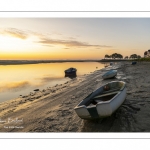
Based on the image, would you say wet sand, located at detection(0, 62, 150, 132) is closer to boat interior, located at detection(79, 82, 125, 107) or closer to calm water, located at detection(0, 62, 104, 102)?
boat interior, located at detection(79, 82, 125, 107)

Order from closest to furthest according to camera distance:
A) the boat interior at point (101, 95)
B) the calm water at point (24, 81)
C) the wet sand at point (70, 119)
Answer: the wet sand at point (70, 119) → the boat interior at point (101, 95) → the calm water at point (24, 81)

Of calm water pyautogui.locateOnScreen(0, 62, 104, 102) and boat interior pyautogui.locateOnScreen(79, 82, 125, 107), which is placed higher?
boat interior pyautogui.locateOnScreen(79, 82, 125, 107)

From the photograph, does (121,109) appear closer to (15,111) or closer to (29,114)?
(29,114)

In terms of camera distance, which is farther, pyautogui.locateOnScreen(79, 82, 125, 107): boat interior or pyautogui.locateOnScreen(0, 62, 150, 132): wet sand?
pyautogui.locateOnScreen(79, 82, 125, 107): boat interior

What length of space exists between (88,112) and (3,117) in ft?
17.0

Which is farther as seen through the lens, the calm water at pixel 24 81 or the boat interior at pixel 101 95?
the calm water at pixel 24 81

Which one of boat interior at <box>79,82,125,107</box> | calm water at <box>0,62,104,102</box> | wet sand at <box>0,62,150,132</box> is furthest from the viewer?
calm water at <box>0,62,104,102</box>

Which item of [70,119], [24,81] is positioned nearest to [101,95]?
[70,119]


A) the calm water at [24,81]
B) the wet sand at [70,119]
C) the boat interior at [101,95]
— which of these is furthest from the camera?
the calm water at [24,81]

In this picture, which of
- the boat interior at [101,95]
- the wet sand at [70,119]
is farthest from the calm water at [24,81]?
the boat interior at [101,95]

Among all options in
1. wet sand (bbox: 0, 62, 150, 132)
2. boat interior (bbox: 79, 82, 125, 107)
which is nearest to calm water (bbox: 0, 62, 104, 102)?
wet sand (bbox: 0, 62, 150, 132)

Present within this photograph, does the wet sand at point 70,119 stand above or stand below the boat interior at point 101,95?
below

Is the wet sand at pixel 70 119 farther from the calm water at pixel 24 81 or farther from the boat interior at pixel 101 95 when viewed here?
the calm water at pixel 24 81

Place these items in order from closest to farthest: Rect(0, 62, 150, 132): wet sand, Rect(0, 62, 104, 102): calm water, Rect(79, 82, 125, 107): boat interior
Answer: Rect(0, 62, 150, 132): wet sand, Rect(79, 82, 125, 107): boat interior, Rect(0, 62, 104, 102): calm water
